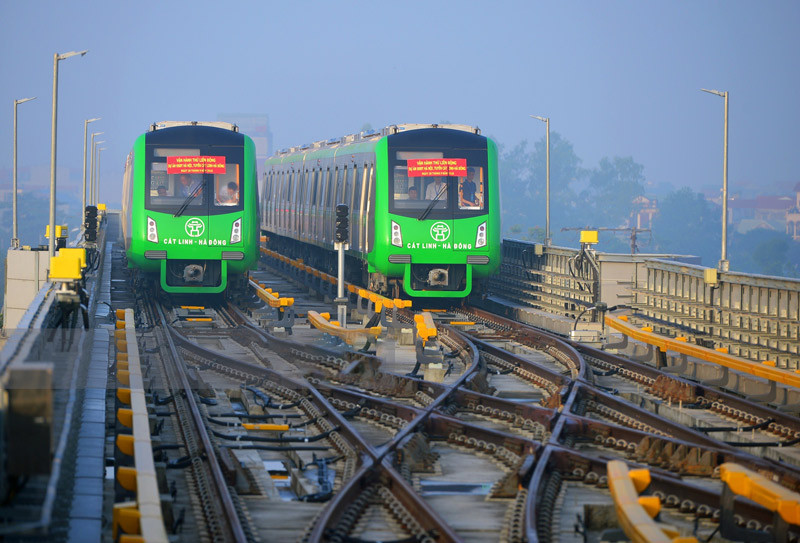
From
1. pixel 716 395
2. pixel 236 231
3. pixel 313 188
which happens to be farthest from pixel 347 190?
pixel 716 395

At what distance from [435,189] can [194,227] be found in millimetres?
4447

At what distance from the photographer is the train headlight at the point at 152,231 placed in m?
23.4

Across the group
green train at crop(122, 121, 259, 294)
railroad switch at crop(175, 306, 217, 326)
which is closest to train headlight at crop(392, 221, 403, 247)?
green train at crop(122, 121, 259, 294)

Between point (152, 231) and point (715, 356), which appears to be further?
point (152, 231)

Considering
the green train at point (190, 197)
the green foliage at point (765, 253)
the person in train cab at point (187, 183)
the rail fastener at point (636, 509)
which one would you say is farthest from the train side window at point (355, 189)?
the green foliage at point (765, 253)

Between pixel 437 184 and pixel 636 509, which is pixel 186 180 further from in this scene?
pixel 636 509

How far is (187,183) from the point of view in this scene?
23.5 metres

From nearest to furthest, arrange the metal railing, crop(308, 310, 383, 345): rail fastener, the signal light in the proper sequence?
the metal railing < crop(308, 310, 383, 345): rail fastener < the signal light

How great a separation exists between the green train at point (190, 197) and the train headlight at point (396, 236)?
2.97 metres

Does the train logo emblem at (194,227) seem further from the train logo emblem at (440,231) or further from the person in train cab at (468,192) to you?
the person in train cab at (468,192)

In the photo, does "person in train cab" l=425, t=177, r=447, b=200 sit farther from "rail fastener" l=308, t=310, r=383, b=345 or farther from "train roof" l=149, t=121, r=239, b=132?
"train roof" l=149, t=121, r=239, b=132

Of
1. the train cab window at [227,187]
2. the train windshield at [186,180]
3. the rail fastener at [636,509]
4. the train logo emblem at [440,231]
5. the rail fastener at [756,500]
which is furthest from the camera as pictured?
the train cab window at [227,187]

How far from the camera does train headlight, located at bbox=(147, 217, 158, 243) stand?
23391mm

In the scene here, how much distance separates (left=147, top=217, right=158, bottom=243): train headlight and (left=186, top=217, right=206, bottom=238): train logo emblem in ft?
1.87
